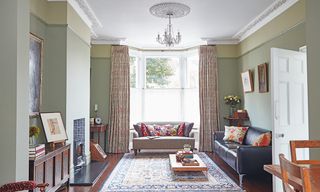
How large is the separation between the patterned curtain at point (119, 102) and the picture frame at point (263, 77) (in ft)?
11.3

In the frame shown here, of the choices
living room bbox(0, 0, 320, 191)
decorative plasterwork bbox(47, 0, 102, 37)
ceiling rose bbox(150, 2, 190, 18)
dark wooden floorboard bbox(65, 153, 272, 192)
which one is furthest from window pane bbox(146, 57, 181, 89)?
dark wooden floorboard bbox(65, 153, 272, 192)

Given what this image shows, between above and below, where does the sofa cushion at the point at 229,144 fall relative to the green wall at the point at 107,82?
below

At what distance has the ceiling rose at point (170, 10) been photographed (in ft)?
16.5

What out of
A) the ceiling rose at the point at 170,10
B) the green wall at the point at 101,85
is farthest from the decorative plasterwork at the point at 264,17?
the green wall at the point at 101,85

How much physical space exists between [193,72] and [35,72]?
16.7 ft

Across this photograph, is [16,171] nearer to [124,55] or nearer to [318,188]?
[318,188]

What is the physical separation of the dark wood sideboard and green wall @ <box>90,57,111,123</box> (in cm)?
346

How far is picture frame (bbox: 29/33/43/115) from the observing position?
13.3ft

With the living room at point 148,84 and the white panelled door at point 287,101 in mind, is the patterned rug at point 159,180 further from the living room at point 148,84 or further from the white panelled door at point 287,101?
the white panelled door at point 287,101

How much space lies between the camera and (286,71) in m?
3.75

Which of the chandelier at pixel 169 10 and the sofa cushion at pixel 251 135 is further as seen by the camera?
the sofa cushion at pixel 251 135

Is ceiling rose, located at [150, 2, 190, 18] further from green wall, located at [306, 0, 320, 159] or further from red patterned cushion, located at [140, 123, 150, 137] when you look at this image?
red patterned cushion, located at [140, 123, 150, 137]

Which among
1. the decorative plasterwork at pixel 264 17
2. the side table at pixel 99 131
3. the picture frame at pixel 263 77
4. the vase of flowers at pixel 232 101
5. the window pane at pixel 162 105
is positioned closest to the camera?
the decorative plasterwork at pixel 264 17

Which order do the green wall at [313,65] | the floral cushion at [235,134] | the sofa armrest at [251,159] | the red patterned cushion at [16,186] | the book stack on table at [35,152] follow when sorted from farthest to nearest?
the floral cushion at [235,134] < the sofa armrest at [251,159] < the book stack on table at [35,152] < the green wall at [313,65] < the red patterned cushion at [16,186]
